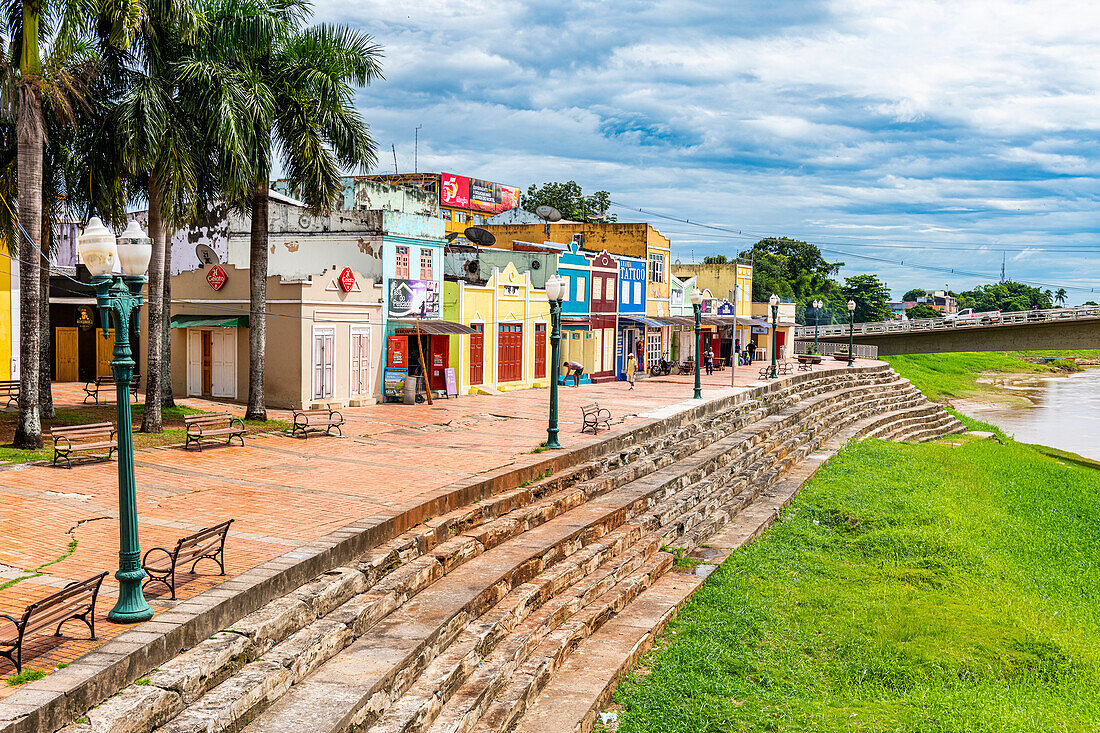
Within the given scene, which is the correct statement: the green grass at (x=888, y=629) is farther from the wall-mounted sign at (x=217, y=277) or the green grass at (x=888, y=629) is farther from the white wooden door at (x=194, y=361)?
the white wooden door at (x=194, y=361)

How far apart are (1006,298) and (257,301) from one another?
162 m

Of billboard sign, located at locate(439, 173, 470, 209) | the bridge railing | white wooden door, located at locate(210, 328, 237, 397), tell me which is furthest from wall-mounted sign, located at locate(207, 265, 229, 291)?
the bridge railing

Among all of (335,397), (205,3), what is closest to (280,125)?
(205,3)

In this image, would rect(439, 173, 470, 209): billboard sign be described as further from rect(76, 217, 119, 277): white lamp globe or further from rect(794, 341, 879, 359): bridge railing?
rect(76, 217, 119, 277): white lamp globe

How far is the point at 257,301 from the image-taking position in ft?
65.5

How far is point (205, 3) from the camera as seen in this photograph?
17453 mm

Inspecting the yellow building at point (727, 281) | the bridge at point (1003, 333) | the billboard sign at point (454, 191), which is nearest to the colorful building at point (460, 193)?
the billboard sign at point (454, 191)

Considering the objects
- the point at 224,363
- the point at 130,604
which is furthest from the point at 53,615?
the point at 224,363

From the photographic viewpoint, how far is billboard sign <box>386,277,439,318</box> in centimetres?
2584

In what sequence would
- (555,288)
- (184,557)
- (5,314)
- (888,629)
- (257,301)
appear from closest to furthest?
(184,557) → (888,629) → (555,288) → (257,301) → (5,314)

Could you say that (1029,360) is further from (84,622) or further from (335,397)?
(84,622)

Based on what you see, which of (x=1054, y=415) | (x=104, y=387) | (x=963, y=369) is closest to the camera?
(x=104, y=387)

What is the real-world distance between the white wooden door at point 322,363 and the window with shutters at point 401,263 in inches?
134

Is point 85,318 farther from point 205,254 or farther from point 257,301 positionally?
point 257,301
